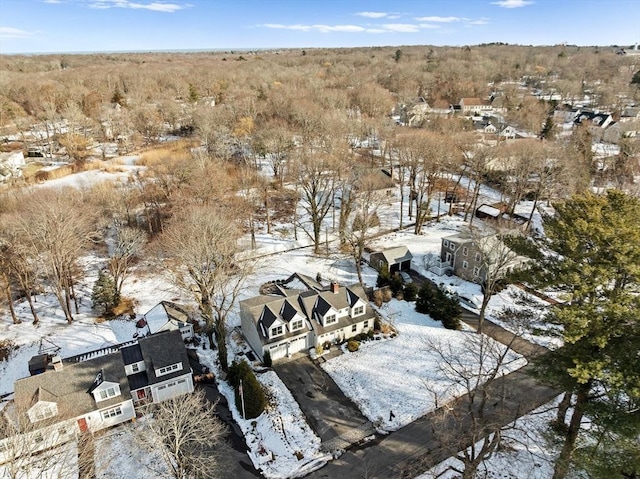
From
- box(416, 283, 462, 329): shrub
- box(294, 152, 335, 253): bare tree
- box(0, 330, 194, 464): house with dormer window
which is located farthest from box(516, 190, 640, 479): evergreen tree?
box(294, 152, 335, 253): bare tree

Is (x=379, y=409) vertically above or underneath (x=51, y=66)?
underneath

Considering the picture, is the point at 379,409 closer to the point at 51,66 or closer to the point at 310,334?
the point at 310,334

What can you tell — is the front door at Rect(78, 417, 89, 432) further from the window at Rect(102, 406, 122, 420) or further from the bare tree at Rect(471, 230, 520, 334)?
the bare tree at Rect(471, 230, 520, 334)

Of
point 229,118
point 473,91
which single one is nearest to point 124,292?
point 229,118

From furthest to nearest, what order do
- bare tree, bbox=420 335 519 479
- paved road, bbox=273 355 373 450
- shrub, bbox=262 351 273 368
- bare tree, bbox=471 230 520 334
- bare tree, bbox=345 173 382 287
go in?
bare tree, bbox=345 173 382 287, bare tree, bbox=471 230 520 334, shrub, bbox=262 351 273 368, paved road, bbox=273 355 373 450, bare tree, bbox=420 335 519 479

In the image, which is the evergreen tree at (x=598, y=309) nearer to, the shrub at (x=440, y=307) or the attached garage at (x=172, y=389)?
the shrub at (x=440, y=307)
